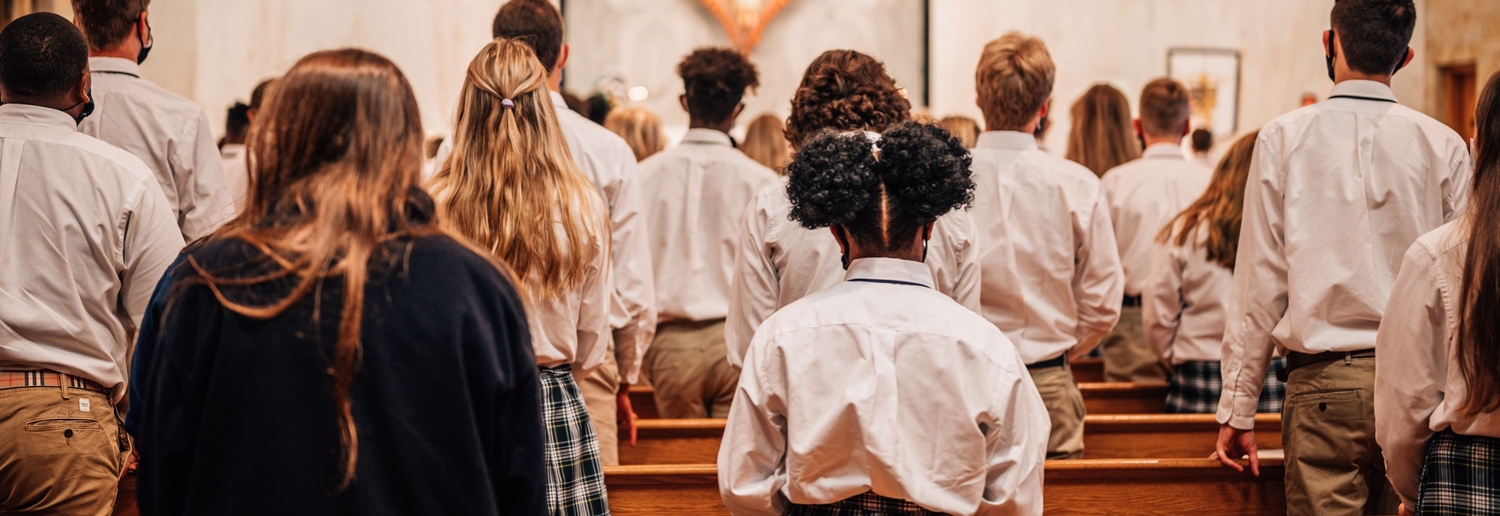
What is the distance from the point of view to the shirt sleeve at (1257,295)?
2.78 metres

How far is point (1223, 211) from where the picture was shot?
3994 mm

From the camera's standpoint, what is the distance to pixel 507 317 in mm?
1579

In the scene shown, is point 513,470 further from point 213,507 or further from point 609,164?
point 609,164

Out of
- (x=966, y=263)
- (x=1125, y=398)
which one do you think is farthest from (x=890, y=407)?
(x=1125, y=398)

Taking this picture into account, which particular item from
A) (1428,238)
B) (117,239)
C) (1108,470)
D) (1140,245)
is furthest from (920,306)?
(1140,245)

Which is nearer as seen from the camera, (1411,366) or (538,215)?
(1411,366)

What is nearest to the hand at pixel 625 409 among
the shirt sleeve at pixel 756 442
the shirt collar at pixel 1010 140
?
the shirt collar at pixel 1010 140

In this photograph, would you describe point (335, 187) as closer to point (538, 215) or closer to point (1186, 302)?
point (538, 215)

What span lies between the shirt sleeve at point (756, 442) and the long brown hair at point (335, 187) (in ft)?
2.09

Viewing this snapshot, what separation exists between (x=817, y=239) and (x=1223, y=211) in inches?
73.8

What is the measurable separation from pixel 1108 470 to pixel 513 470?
1.72m

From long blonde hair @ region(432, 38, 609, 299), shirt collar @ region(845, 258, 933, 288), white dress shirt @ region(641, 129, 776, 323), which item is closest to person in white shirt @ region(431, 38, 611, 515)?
long blonde hair @ region(432, 38, 609, 299)

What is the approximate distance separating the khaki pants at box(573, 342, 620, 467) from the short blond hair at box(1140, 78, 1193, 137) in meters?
2.59

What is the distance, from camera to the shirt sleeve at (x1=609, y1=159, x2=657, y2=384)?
10.4 feet
